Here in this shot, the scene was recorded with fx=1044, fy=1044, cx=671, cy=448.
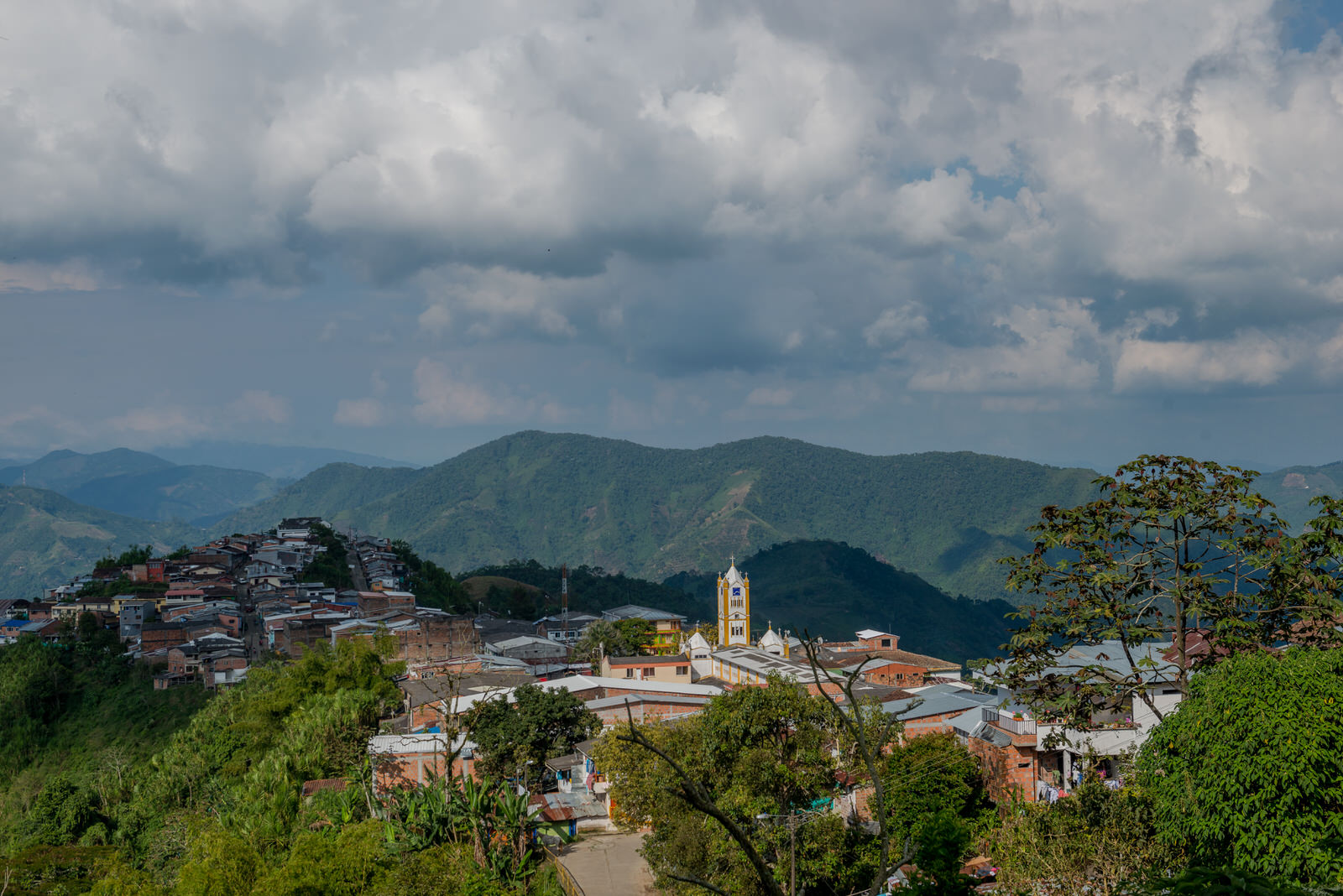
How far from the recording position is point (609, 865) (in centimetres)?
2492

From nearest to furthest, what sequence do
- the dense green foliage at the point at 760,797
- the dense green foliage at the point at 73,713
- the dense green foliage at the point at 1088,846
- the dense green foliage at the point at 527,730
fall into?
1. the dense green foliage at the point at 1088,846
2. the dense green foliage at the point at 760,797
3. the dense green foliage at the point at 527,730
4. the dense green foliage at the point at 73,713

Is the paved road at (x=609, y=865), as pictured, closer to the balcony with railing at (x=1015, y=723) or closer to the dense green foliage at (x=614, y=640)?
the balcony with railing at (x=1015, y=723)

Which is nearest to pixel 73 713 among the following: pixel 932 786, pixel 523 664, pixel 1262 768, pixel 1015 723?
pixel 523 664

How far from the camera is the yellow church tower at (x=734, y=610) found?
2454 inches

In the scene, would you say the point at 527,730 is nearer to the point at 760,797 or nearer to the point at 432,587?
the point at 760,797

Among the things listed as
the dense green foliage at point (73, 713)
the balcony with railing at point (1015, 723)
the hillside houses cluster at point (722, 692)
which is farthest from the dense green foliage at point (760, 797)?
the dense green foliage at point (73, 713)

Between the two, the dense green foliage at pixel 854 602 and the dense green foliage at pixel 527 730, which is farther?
the dense green foliage at pixel 854 602

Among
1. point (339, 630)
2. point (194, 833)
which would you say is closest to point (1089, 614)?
point (194, 833)

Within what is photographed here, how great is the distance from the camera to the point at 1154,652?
27.0 metres

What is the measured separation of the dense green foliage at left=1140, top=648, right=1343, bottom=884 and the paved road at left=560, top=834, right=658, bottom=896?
40.8ft

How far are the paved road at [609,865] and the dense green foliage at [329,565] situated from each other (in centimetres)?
6229

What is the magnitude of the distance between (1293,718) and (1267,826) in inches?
55.5

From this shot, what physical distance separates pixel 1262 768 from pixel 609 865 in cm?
1582

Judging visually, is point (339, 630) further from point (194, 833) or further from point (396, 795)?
point (396, 795)
